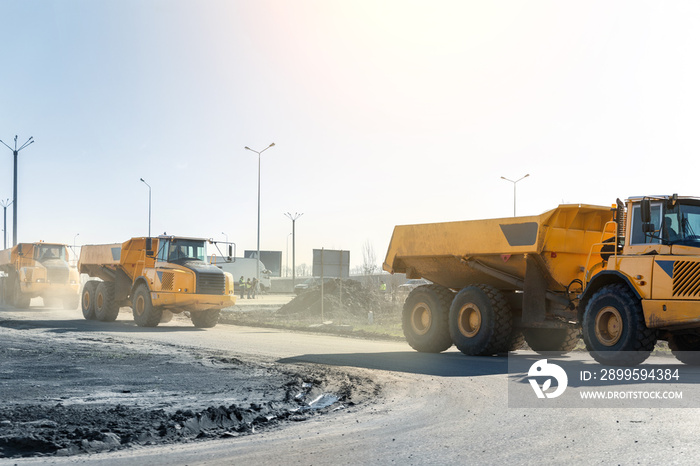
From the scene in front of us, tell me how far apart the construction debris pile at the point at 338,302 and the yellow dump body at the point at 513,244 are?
53.2ft

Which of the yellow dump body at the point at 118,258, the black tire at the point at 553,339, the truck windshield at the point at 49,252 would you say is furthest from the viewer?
the truck windshield at the point at 49,252

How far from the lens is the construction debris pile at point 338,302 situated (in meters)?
34.0

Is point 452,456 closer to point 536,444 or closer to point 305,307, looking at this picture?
point 536,444

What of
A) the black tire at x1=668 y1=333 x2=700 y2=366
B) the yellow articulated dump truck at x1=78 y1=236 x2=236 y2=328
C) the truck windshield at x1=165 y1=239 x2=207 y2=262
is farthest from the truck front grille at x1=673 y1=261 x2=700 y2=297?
the truck windshield at x1=165 y1=239 x2=207 y2=262

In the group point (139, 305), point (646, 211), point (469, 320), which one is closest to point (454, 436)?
point (646, 211)

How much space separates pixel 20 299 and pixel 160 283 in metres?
14.2

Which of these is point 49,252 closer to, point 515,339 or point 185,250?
point 185,250

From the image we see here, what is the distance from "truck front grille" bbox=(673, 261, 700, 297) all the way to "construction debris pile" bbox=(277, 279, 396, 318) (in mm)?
21673

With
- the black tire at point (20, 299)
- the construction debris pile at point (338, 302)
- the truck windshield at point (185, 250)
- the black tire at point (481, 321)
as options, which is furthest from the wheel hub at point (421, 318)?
the black tire at point (20, 299)

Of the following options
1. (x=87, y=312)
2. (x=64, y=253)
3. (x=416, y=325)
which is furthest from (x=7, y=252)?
(x=416, y=325)

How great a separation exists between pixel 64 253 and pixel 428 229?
927 inches

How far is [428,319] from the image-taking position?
16828 mm

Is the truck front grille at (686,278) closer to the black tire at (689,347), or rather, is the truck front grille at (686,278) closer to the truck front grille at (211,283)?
the black tire at (689,347)

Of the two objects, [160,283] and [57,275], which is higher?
[57,275]
